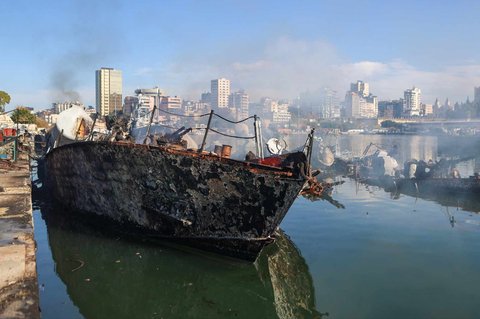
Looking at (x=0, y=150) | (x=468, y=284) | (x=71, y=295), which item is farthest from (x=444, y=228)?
(x=0, y=150)

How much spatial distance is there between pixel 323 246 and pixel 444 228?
5020 millimetres

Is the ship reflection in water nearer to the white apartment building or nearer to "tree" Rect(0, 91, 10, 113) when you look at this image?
"tree" Rect(0, 91, 10, 113)

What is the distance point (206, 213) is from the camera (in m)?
9.32

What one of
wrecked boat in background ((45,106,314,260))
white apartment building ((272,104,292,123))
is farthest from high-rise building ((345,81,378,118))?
wrecked boat in background ((45,106,314,260))

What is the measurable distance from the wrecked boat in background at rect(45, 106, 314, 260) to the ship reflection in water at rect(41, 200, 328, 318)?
0.53m

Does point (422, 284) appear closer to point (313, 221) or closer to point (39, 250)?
point (313, 221)

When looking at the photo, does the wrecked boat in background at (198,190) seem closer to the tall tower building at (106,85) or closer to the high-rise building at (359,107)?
the tall tower building at (106,85)

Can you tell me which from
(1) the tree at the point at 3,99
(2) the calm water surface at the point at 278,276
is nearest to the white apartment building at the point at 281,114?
(1) the tree at the point at 3,99

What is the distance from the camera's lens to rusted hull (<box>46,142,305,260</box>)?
344 inches

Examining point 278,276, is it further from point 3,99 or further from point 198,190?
point 3,99

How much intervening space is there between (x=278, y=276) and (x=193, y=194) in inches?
103

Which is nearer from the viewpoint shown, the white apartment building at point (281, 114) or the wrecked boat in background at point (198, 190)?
the wrecked boat in background at point (198, 190)

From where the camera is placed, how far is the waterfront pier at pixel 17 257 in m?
5.80

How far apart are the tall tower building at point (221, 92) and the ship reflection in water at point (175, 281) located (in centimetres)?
6255
